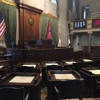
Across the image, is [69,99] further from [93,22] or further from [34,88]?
[93,22]

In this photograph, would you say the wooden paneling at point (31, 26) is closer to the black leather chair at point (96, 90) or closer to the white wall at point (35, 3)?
the white wall at point (35, 3)

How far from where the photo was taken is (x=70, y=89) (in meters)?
1.79

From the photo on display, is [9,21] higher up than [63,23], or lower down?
lower down

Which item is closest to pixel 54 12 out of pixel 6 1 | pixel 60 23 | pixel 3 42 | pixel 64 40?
pixel 60 23

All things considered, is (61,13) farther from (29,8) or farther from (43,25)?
(29,8)

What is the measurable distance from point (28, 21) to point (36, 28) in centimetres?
81

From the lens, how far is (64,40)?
1102cm

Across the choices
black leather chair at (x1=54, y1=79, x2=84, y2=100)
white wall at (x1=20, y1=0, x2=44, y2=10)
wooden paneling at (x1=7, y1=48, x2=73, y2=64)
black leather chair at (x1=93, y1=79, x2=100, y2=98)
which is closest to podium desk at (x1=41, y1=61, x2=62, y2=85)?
black leather chair at (x1=93, y1=79, x2=100, y2=98)

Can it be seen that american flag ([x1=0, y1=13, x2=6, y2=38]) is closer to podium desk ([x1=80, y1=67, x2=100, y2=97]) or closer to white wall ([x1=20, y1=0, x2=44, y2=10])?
white wall ([x1=20, y1=0, x2=44, y2=10])

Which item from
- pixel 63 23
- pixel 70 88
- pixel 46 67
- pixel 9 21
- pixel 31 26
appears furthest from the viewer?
pixel 63 23

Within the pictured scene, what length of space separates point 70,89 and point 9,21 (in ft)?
17.9

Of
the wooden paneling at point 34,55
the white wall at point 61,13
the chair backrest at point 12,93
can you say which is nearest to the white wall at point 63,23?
the white wall at point 61,13

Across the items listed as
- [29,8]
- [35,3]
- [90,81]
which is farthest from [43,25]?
[90,81]

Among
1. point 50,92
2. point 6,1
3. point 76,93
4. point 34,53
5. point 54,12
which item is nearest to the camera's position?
point 76,93
